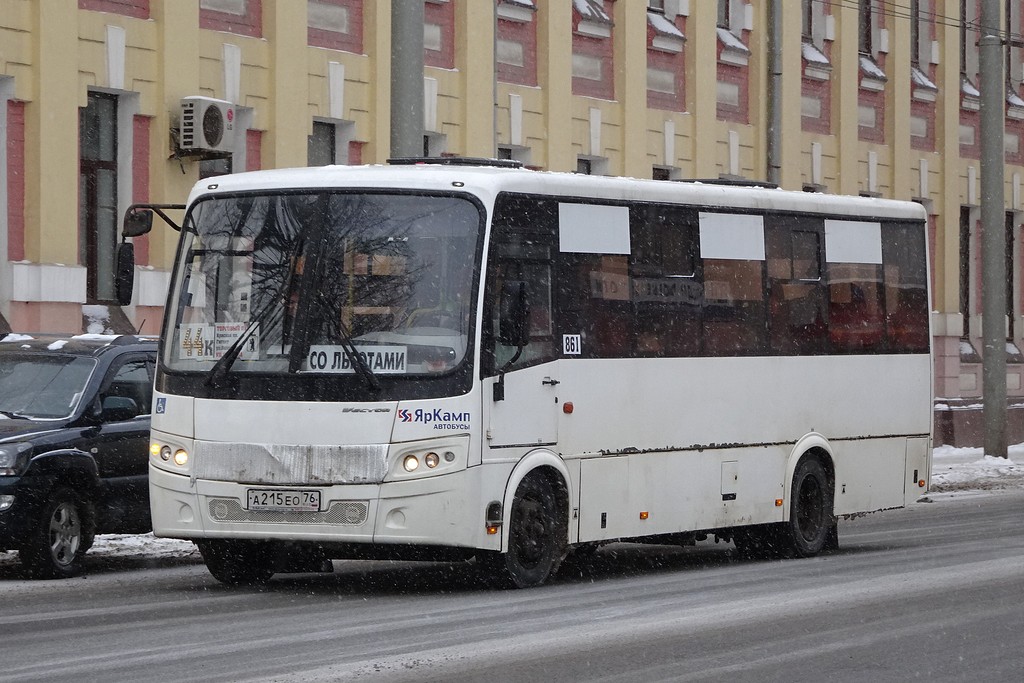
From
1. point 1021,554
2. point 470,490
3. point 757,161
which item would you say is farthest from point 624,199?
point 757,161

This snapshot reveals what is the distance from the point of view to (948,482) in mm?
27438

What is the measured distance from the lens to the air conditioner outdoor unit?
22.7 metres

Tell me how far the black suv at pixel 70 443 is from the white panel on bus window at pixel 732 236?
4.25 meters

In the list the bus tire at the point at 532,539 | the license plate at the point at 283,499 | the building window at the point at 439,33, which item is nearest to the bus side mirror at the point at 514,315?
the bus tire at the point at 532,539

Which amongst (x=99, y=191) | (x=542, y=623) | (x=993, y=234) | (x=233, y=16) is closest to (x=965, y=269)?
(x=993, y=234)

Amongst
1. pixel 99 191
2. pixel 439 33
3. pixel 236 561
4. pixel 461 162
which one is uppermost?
pixel 439 33

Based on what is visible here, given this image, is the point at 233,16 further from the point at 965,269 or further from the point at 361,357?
the point at 965,269

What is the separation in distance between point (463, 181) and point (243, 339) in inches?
68.1

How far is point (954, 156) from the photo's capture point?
3953 centimetres

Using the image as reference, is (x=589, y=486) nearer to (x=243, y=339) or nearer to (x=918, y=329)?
(x=243, y=339)

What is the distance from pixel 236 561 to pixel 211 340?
1.52m

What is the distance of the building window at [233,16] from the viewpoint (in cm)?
2347

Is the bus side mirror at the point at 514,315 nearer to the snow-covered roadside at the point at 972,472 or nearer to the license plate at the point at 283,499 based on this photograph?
the license plate at the point at 283,499

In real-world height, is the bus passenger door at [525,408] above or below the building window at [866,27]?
below
